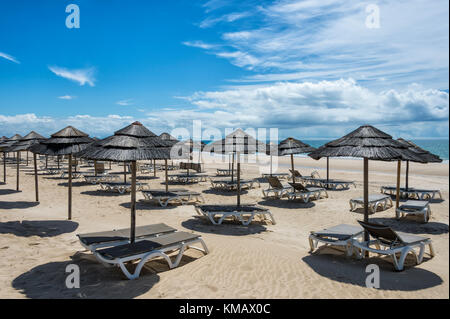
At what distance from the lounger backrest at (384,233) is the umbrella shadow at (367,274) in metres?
0.43

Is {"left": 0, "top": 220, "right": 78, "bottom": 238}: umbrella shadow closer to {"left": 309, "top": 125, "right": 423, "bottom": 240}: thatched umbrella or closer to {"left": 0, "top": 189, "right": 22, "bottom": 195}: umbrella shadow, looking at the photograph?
{"left": 0, "top": 189, "right": 22, "bottom": 195}: umbrella shadow

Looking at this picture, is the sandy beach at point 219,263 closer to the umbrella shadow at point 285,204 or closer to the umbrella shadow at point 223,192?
the umbrella shadow at point 285,204

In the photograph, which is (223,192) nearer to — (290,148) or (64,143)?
(290,148)

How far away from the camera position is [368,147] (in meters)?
5.70

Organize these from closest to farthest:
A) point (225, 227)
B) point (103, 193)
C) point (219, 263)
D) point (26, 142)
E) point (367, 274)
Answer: point (367, 274), point (219, 263), point (225, 227), point (26, 142), point (103, 193)

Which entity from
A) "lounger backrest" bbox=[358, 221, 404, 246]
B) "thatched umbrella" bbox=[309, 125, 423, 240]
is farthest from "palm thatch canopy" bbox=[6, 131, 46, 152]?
"lounger backrest" bbox=[358, 221, 404, 246]

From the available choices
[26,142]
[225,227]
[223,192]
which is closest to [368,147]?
[225,227]

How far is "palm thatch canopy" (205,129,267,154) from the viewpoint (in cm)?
833

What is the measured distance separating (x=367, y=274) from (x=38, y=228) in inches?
287

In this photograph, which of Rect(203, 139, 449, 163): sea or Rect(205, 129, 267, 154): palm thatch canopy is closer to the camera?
Rect(205, 129, 267, 154): palm thatch canopy

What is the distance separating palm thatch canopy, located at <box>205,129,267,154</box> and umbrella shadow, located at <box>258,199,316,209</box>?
319 centimetres

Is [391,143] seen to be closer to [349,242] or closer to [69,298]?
[349,242]

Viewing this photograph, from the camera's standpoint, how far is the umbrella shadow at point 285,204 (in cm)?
1090

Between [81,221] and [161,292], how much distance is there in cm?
507
